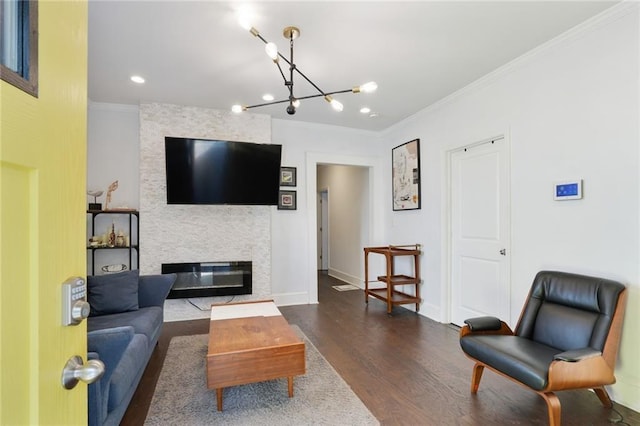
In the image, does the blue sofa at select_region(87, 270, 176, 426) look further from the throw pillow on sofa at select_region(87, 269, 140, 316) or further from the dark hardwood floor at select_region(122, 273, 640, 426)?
the dark hardwood floor at select_region(122, 273, 640, 426)

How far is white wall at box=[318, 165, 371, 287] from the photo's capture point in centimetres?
587

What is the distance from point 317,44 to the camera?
265cm

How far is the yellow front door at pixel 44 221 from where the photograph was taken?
0.47m

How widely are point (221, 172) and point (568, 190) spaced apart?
3.57 meters

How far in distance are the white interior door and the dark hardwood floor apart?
525 millimetres

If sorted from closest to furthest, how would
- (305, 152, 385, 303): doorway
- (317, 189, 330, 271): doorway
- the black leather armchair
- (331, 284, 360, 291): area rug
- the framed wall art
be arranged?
the black leather armchair < the framed wall art < (305, 152, 385, 303): doorway < (331, 284, 360, 291): area rug < (317, 189, 330, 271): doorway

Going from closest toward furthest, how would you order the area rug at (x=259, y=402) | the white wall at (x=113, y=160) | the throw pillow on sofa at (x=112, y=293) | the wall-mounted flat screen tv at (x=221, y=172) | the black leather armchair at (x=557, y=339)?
the black leather armchair at (x=557, y=339) < the area rug at (x=259, y=402) < the throw pillow on sofa at (x=112, y=293) < the wall-mounted flat screen tv at (x=221, y=172) < the white wall at (x=113, y=160)

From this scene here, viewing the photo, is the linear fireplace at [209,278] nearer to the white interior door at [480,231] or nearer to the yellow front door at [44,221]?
the white interior door at [480,231]

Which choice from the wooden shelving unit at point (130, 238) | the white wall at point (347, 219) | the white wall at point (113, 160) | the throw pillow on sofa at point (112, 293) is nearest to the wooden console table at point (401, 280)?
the white wall at point (347, 219)

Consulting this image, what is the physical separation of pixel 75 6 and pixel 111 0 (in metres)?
1.98

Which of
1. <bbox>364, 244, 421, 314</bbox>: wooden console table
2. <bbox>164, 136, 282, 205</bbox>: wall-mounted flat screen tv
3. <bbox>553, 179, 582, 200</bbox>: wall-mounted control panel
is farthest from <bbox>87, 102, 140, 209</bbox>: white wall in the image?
<bbox>553, 179, 582, 200</bbox>: wall-mounted control panel

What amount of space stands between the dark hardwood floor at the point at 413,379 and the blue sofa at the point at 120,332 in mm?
395

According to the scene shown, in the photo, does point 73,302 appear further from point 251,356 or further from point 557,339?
point 557,339

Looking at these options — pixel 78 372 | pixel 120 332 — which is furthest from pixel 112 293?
pixel 78 372
